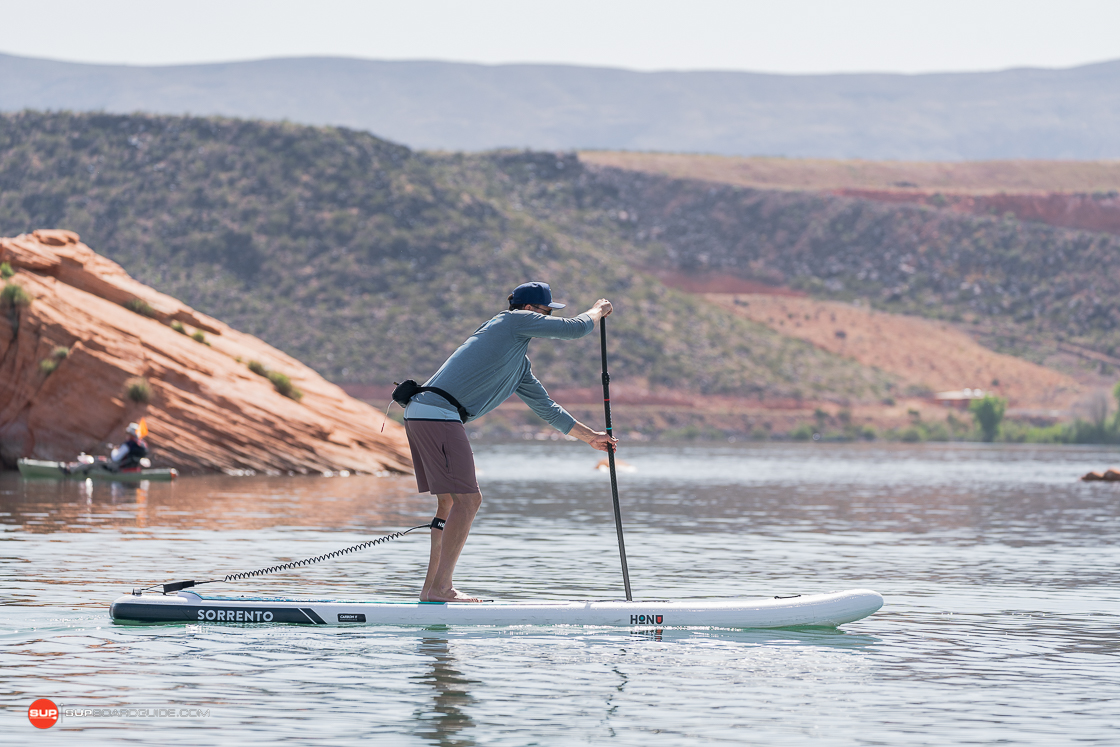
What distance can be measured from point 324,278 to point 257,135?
2077 cm

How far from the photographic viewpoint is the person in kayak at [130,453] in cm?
4238

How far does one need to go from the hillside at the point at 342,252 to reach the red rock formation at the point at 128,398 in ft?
186

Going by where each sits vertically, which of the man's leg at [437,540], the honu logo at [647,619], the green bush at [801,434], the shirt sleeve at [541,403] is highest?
the shirt sleeve at [541,403]

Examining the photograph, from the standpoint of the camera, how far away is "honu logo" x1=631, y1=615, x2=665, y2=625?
48.2 feet

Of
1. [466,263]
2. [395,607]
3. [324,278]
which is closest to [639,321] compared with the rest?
[466,263]

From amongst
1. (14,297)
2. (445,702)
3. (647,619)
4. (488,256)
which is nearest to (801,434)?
(488,256)

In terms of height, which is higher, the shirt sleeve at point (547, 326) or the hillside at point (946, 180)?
the hillside at point (946, 180)

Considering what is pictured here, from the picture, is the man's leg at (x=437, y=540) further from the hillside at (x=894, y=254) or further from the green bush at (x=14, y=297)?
the hillside at (x=894, y=254)

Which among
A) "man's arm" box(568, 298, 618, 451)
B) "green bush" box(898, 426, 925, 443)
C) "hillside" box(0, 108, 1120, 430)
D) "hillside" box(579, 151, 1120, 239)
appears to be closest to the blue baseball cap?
"man's arm" box(568, 298, 618, 451)

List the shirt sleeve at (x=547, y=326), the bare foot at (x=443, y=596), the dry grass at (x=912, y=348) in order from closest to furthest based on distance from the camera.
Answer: the shirt sleeve at (x=547, y=326) < the bare foot at (x=443, y=596) < the dry grass at (x=912, y=348)

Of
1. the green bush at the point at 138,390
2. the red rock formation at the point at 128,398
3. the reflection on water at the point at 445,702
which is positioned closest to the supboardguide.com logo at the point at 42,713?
the reflection on water at the point at 445,702

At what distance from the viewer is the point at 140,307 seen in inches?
2084

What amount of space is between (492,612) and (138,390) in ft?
109

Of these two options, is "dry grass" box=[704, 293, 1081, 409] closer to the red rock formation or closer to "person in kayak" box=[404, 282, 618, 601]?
the red rock formation
